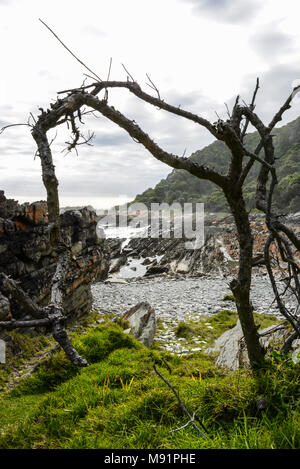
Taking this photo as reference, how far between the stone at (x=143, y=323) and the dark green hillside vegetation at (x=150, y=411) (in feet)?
18.4

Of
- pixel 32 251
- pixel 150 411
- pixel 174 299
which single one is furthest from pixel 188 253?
pixel 150 411

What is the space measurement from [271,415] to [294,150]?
4403 inches

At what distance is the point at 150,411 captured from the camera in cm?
342

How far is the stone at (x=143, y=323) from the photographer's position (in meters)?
10.5

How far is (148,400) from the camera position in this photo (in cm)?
356

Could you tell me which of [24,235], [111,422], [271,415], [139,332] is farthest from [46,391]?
[24,235]

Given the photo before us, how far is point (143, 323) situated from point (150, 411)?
8063 millimetres

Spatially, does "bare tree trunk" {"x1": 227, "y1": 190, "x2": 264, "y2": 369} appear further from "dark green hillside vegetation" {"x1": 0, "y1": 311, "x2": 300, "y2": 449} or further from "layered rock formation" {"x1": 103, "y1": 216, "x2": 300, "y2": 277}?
"layered rock formation" {"x1": 103, "y1": 216, "x2": 300, "y2": 277}

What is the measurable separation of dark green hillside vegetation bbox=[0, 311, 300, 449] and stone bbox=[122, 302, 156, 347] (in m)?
5.62

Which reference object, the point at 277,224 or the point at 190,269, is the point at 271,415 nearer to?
the point at 277,224

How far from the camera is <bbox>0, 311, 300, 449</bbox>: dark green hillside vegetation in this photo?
2720 millimetres

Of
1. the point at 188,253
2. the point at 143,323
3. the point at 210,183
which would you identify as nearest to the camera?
the point at 143,323

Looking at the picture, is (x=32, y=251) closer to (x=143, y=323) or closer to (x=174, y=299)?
(x=143, y=323)

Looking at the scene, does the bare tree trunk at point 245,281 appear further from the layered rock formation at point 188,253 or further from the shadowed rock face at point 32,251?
the layered rock formation at point 188,253
